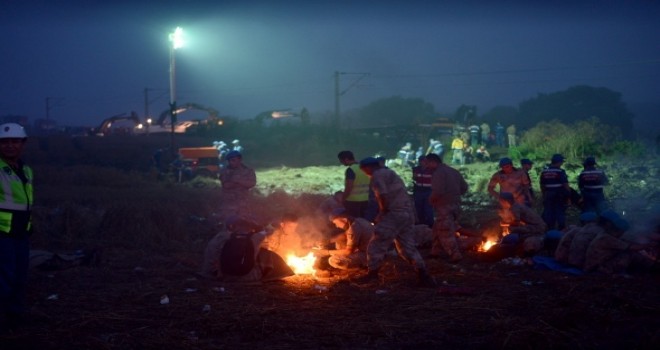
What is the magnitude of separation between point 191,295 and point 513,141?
28.3m

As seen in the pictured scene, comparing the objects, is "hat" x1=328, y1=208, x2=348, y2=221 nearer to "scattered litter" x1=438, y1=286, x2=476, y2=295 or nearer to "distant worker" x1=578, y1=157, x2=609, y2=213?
"scattered litter" x1=438, y1=286, x2=476, y2=295

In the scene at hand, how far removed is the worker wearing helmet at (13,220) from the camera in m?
5.74

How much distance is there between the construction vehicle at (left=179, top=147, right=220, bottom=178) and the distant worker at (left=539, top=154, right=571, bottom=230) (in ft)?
51.2

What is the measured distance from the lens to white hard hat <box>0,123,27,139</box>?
5.88m

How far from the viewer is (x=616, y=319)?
20.8ft

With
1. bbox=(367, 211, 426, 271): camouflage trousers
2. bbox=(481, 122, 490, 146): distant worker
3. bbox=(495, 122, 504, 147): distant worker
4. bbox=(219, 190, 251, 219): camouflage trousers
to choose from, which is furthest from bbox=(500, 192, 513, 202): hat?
bbox=(495, 122, 504, 147): distant worker

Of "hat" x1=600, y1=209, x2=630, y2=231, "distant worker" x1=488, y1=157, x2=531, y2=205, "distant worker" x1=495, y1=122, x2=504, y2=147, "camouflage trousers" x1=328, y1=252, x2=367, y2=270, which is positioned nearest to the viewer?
"hat" x1=600, y1=209, x2=630, y2=231

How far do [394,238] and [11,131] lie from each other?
4.62 meters

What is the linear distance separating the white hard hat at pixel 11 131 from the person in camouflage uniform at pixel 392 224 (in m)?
4.17

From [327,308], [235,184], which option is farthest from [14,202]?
[235,184]

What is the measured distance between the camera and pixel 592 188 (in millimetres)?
11961

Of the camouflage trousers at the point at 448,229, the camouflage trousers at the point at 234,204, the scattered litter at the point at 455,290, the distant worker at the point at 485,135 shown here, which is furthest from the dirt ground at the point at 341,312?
the distant worker at the point at 485,135

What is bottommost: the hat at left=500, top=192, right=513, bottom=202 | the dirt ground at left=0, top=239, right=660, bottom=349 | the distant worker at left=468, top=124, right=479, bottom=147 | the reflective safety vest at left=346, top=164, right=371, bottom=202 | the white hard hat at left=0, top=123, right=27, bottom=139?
the dirt ground at left=0, top=239, right=660, bottom=349

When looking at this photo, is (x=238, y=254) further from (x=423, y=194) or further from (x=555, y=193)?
(x=555, y=193)
